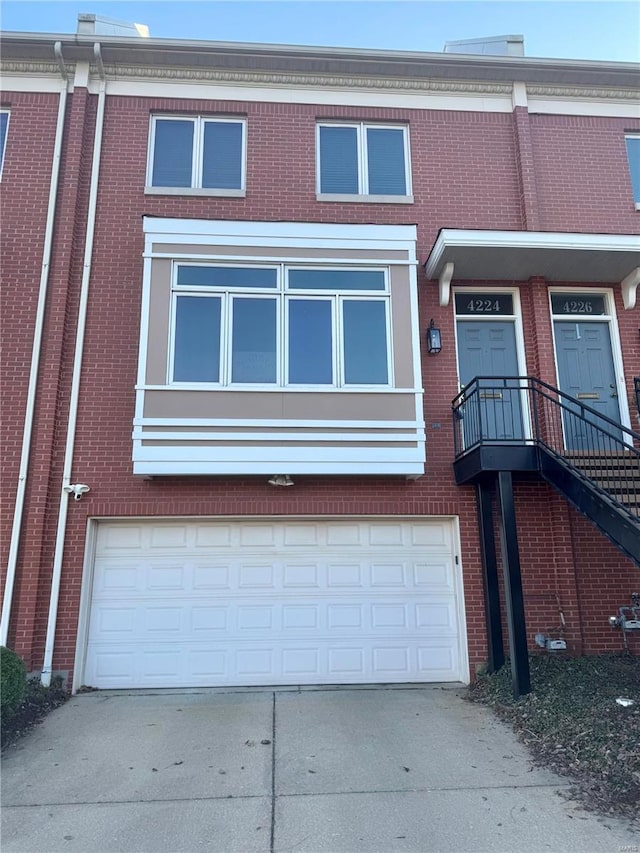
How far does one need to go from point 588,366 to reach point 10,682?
8.32 m

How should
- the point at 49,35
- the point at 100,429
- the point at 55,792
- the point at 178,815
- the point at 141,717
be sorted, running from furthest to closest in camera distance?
the point at 49,35 → the point at 100,429 → the point at 141,717 → the point at 55,792 → the point at 178,815

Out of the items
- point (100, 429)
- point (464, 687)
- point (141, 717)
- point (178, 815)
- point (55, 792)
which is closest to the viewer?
point (178, 815)

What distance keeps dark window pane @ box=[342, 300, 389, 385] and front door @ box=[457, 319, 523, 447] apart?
4.52ft

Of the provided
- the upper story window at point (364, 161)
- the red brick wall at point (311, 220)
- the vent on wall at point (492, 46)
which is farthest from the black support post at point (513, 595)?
the vent on wall at point (492, 46)

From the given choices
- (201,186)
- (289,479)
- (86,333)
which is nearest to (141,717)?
(289,479)

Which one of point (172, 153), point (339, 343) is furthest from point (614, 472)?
point (172, 153)

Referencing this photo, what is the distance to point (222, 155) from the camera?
8.59m

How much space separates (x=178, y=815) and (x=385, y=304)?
241 inches

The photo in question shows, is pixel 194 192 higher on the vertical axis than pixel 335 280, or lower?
higher

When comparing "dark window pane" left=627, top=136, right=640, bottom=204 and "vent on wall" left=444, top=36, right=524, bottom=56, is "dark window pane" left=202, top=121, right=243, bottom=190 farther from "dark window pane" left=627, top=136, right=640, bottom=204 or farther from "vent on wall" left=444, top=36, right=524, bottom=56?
"dark window pane" left=627, top=136, right=640, bottom=204

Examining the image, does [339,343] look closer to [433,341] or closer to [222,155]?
[433,341]

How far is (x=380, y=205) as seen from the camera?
8398 mm

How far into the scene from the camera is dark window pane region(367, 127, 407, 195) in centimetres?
863

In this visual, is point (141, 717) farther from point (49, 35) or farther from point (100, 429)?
point (49, 35)
